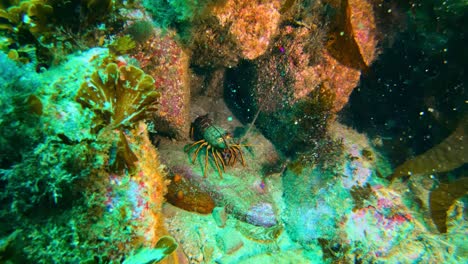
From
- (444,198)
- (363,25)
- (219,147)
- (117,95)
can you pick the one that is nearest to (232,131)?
(219,147)

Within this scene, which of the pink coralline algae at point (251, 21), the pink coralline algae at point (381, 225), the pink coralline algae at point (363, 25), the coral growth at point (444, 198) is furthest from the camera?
the pink coralline algae at point (363, 25)

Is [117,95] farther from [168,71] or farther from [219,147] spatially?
[219,147]

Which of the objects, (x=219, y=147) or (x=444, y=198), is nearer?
(x=444, y=198)

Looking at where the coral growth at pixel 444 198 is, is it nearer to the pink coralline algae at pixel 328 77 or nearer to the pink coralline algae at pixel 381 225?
the pink coralline algae at pixel 381 225

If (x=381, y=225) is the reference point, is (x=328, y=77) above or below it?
above

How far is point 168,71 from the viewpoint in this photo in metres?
4.15

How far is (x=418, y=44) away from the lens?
499 cm

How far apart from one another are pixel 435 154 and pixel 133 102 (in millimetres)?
5156

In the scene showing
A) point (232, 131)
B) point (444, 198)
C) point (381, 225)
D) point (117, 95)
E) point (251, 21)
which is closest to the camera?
point (117, 95)

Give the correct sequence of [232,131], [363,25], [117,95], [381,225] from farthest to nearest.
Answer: [232,131], [363,25], [381,225], [117,95]

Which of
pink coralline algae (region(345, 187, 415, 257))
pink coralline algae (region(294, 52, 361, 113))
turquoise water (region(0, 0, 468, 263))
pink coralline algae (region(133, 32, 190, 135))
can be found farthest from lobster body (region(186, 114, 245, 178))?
pink coralline algae (region(345, 187, 415, 257))

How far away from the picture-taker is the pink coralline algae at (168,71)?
396 cm

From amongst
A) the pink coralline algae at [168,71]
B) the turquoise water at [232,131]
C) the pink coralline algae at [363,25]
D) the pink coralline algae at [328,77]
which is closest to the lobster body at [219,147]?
the turquoise water at [232,131]

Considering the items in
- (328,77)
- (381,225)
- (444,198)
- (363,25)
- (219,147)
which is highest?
(363,25)
